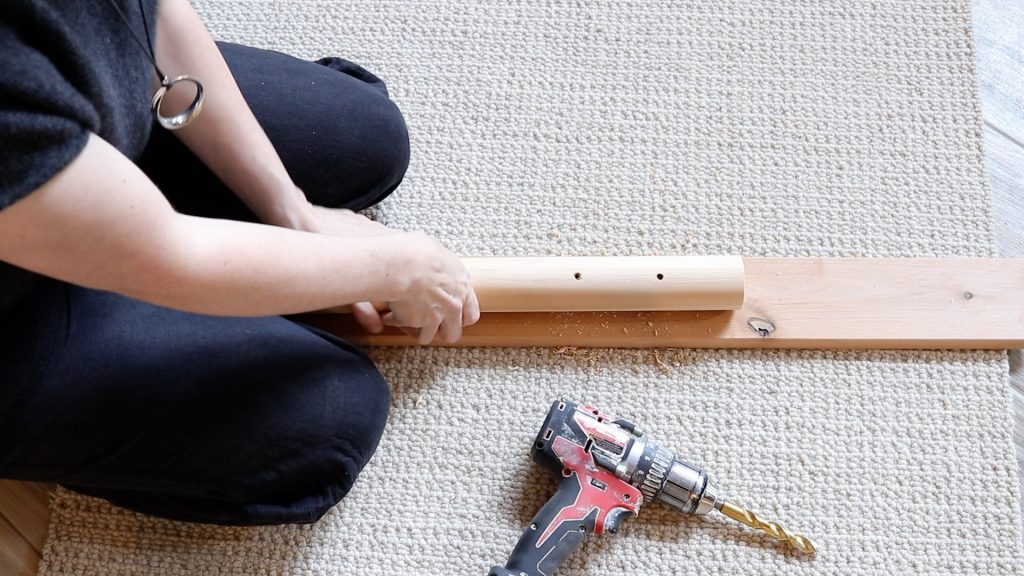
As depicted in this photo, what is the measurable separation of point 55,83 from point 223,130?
0.32 meters

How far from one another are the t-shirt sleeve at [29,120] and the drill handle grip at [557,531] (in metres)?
0.61

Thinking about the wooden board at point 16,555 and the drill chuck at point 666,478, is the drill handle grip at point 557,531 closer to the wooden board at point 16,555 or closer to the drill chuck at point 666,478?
the drill chuck at point 666,478

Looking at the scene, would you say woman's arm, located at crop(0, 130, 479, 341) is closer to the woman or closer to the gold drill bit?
the woman

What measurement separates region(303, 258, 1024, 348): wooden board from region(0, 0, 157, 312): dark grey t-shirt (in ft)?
1.47

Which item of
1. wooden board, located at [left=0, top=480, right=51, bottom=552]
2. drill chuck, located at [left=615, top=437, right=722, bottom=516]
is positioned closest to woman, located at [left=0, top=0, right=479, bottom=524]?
wooden board, located at [left=0, top=480, right=51, bottom=552]

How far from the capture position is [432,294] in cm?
90

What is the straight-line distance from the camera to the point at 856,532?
0.99 meters

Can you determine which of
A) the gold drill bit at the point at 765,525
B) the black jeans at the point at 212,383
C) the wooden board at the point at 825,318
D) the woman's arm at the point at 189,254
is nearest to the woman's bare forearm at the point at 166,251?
the woman's arm at the point at 189,254

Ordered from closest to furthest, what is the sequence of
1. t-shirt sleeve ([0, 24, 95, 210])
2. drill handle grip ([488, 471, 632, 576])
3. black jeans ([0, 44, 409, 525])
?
t-shirt sleeve ([0, 24, 95, 210]), black jeans ([0, 44, 409, 525]), drill handle grip ([488, 471, 632, 576])

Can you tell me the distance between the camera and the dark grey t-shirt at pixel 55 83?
53cm

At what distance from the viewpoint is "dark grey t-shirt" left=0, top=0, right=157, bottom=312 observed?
0.53 meters

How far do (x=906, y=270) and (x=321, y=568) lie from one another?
31.5 inches

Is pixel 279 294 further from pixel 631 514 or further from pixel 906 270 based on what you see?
pixel 906 270

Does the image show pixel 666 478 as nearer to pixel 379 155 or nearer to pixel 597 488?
pixel 597 488
